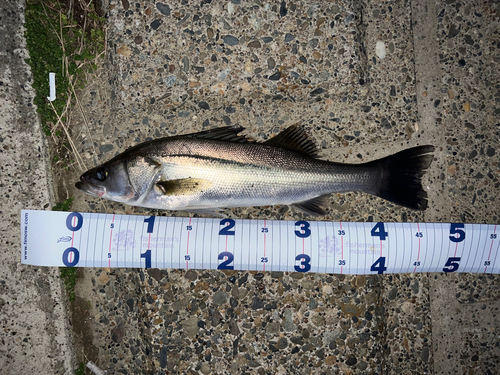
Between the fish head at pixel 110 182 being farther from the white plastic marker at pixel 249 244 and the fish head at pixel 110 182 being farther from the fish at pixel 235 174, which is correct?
the white plastic marker at pixel 249 244

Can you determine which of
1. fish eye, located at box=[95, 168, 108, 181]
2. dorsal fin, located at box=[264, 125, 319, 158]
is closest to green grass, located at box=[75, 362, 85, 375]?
fish eye, located at box=[95, 168, 108, 181]

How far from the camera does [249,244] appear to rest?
2959mm

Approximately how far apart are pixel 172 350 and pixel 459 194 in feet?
10.7

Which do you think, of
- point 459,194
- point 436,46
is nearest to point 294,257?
point 459,194

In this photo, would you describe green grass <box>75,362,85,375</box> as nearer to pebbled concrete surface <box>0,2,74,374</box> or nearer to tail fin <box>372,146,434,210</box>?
pebbled concrete surface <box>0,2,74,374</box>

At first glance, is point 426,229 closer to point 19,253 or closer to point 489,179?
point 489,179

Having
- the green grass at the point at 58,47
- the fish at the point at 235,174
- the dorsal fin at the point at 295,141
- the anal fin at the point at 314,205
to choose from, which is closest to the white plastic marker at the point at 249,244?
the anal fin at the point at 314,205

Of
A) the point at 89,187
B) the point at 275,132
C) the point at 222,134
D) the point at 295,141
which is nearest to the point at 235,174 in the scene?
the point at 222,134

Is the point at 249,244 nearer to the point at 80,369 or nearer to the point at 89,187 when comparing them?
the point at 89,187

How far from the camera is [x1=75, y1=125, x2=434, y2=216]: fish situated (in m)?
2.65

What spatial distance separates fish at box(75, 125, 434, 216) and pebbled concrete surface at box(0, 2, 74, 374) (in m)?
0.86

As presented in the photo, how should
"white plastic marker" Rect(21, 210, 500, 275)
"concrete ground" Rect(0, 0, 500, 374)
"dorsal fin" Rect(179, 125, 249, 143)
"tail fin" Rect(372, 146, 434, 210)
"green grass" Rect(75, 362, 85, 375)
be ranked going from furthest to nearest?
1. "green grass" Rect(75, 362, 85, 375)
2. "concrete ground" Rect(0, 0, 500, 374)
3. "white plastic marker" Rect(21, 210, 500, 275)
4. "tail fin" Rect(372, 146, 434, 210)
5. "dorsal fin" Rect(179, 125, 249, 143)

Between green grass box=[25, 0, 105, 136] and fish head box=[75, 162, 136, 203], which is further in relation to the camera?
green grass box=[25, 0, 105, 136]

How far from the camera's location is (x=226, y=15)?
10.1ft
